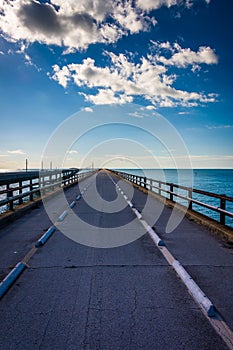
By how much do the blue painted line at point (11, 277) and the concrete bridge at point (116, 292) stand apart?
20mm

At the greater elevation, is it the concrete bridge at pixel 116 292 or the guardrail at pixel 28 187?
the guardrail at pixel 28 187

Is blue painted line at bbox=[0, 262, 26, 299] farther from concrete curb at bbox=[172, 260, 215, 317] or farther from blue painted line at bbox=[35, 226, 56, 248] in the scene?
concrete curb at bbox=[172, 260, 215, 317]

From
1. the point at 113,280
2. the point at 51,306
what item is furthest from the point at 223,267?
the point at 51,306

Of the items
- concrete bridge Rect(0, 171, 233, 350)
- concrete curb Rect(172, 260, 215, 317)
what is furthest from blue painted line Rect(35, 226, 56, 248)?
concrete curb Rect(172, 260, 215, 317)

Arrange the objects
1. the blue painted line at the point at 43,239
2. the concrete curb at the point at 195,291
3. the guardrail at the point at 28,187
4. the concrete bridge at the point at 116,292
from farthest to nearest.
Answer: the guardrail at the point at 28,187
the blue painted line at the point at 43,239
the concrete curb at the point at 195,291
the concrete bridge at the point at 116,292

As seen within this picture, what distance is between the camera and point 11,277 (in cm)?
476

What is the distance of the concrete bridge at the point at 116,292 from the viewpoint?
3.17 m

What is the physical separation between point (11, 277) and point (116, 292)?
1.90 m

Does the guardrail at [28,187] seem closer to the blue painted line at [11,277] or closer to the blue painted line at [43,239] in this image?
the blue painted line at [43,239]

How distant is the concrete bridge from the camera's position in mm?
3168

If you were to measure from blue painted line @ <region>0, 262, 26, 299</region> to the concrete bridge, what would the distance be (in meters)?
0.02

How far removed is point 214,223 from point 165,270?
14.6ft

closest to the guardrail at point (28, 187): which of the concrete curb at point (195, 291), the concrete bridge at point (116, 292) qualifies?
the concrete bridge at point (116, 292)

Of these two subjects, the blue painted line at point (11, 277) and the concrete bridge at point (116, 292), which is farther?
the blue painted line at point (11, 277)
